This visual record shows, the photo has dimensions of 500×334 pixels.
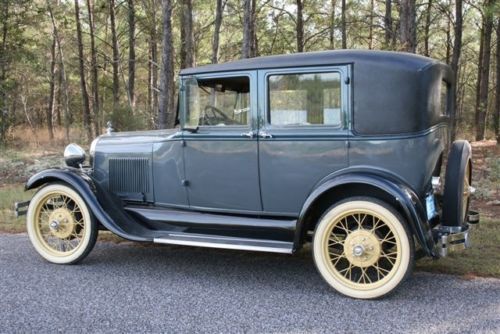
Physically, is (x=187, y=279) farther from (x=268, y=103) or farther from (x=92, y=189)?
(x=268, y=103)

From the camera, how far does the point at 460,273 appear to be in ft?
14.2

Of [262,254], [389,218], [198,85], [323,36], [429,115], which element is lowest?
[262,254]

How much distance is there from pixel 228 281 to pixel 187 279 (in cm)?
37

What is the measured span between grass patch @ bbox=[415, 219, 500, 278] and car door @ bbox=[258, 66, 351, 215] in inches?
53.5

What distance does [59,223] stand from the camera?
495 centimetres

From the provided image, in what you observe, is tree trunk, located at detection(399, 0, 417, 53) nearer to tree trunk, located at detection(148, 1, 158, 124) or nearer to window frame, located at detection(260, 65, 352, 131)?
window frame, located at detection(260, 65, 352, 131)

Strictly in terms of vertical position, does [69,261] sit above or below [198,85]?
below

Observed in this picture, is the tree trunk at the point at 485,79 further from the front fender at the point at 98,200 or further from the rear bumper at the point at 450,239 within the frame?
the front fender at the point at 98,200

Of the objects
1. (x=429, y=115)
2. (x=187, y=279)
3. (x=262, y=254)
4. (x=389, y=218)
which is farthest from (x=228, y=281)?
(x=429, y=115)

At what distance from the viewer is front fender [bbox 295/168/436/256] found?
3689 millimetres

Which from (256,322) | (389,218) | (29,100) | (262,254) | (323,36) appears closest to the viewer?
(256,322)

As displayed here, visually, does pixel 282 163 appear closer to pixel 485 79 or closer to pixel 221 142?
pixel 221 142

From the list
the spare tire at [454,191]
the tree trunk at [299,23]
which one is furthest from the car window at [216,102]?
the tree trunk at [299,23]

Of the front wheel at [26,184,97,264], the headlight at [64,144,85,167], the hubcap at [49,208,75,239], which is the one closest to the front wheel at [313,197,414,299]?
the front wheel at [26,184,97,264]
